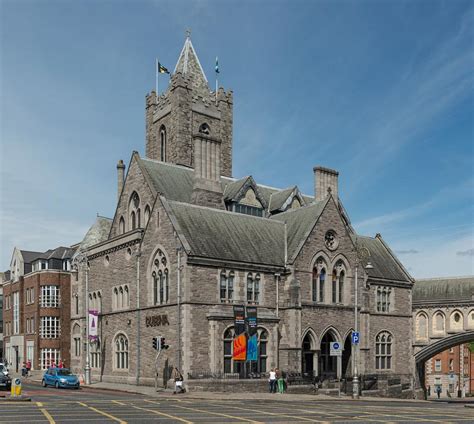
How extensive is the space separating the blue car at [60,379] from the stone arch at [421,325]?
114 ft

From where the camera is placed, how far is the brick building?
6397 cm

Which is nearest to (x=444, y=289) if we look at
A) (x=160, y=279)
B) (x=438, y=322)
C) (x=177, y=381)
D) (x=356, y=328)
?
(x=438, y=322)

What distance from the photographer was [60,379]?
41.0 metres

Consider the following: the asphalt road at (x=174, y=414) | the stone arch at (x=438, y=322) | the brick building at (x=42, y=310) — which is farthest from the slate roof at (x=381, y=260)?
the brick building at (x=42, y=310)

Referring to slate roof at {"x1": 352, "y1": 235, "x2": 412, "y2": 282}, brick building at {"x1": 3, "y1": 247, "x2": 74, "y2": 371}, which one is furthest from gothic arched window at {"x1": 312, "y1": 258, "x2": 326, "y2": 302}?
brick building at {"x1": 3, "y1": 247, "x2": 74, "y2": 371}

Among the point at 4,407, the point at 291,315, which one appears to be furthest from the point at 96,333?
the point at 4,407

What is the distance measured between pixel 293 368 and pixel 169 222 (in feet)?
40.7

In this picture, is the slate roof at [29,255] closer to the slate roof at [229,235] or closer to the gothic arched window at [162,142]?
the gothic arched window at [162,142]

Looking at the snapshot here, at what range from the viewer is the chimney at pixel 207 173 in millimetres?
48312

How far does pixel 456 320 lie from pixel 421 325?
3626 mm

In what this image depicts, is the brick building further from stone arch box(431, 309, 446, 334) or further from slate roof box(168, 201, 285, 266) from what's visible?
stone arch box(431, 309, 446, 334)

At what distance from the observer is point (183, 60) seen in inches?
2601

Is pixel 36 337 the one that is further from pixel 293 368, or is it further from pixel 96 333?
pixel 293 368

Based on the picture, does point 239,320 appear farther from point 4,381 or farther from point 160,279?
point 4,381
